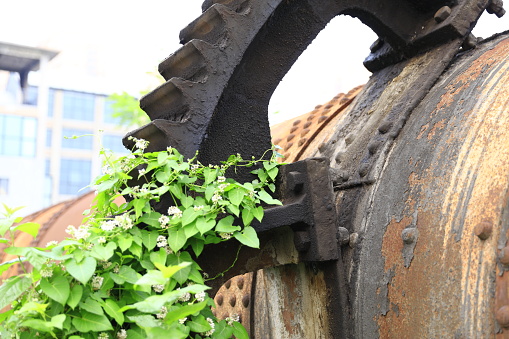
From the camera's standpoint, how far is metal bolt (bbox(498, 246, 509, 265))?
4.53 feet

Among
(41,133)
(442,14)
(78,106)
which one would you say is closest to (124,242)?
(442,14)

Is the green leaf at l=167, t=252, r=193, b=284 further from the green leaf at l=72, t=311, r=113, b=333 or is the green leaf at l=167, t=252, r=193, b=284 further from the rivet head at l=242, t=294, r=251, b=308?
the rivet head at l=242, t=294, r=251, b=308

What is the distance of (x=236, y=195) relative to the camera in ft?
5.37

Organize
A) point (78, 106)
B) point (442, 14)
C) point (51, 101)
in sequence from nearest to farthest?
point (442, 14) → point (51, 101) → point (78, 106)

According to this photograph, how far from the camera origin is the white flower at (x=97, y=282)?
4.72 feet

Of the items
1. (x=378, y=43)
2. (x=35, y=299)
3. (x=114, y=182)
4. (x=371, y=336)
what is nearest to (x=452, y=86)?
(x=378, y=43)

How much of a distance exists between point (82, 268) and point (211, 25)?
2.92 ft

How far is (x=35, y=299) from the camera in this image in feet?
4.57

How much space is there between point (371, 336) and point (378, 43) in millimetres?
1382

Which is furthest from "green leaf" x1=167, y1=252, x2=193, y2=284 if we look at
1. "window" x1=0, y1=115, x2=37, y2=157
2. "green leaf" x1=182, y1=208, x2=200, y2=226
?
"window" x1=0, y1=115, x2=37, y2=157

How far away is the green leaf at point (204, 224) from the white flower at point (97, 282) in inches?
11.1

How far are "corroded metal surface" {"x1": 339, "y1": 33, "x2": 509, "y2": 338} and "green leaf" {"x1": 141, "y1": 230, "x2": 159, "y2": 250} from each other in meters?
0.64

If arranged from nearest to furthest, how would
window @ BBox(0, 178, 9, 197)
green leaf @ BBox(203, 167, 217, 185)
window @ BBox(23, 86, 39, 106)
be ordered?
green leaf @ BBox(203, 167, 217, 185) < window @ BBox(0, 178, 9, 197) < window @ BBox(23, 86, 39, 106)

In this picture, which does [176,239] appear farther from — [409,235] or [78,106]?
[78,106]
